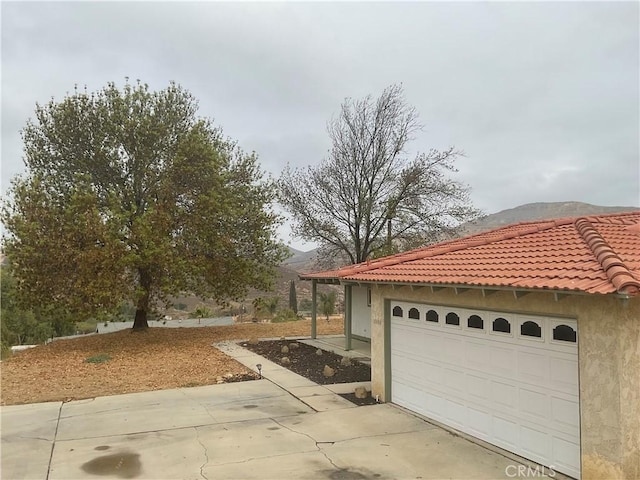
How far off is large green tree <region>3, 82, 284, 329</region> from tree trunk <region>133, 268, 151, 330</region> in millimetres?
59

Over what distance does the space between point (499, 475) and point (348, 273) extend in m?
5.58

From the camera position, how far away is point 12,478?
6102 mm

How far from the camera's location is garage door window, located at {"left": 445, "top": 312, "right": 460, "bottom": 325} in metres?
8.16

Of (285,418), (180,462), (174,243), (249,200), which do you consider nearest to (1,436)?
(180,462)

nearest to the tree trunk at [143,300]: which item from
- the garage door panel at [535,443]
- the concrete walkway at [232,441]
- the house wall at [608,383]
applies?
the concrete walkway at [232,441]

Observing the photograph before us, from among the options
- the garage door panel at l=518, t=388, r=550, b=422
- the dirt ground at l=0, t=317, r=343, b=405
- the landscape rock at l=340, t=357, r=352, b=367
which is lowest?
the dirt ground at l=0, t=317, r=343, b=405

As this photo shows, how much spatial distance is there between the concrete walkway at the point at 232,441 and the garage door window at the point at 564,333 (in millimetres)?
1837

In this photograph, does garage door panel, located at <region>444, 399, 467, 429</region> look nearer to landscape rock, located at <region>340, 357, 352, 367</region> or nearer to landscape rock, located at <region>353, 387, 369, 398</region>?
landscape rock, located at <region>353, 387, 369, 398</region>

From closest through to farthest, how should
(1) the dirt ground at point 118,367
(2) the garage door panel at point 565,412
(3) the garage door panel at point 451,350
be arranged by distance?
(2) the garage door panel at point 565,412
(3) the garage door panel at point 451,350
(1) the dirt ground at point 118,367

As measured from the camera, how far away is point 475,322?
7.78 meters

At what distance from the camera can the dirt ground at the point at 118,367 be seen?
1116 cm

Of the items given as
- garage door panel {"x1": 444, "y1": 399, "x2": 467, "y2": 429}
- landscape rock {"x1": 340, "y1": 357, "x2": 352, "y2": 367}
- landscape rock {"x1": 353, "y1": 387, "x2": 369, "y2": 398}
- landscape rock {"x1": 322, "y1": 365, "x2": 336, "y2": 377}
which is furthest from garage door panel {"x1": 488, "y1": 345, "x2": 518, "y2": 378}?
landscape rock {"x1": 340, "y1": 357, "x2": 352, "y2": 367}

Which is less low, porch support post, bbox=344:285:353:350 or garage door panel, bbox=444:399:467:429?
porch support post, bbox=344:285:353:350

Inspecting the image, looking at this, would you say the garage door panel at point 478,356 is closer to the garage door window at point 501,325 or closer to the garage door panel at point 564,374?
the garage door window at point 501,325
